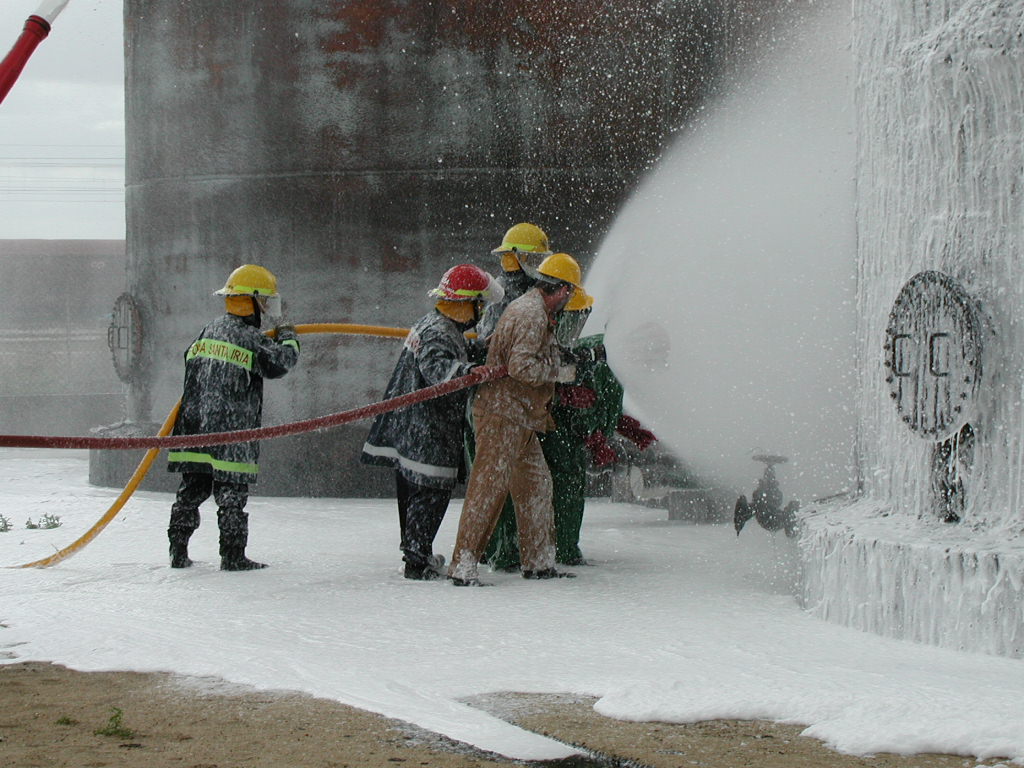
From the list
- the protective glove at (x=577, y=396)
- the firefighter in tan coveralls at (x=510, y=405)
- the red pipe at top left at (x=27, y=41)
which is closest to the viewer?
the red pipe at top left at (x=27, y=41)

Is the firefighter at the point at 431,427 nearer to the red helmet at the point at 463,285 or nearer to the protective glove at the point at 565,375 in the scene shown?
the red helmet at the point at 463,285

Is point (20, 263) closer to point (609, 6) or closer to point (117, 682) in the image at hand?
point (609, 6)

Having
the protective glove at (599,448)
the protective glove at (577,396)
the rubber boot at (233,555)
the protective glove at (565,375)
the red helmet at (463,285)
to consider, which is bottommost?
the rubber boot at (233,555)

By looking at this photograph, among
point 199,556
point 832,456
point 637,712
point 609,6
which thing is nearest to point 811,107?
point 609,6

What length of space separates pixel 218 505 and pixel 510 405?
5.29 ft

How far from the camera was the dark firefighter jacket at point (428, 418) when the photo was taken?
23.5 feet

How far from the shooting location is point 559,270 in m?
7.14

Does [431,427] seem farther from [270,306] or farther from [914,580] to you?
[914,580]

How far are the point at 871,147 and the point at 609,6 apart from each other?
507 centimetres

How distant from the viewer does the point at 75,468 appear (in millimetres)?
14180

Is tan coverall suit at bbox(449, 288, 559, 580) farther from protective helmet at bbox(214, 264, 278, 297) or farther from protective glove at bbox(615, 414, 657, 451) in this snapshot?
protective helmet at bbox(214, 264, 278, 297)

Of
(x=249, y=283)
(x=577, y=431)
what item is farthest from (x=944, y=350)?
(x=249, y=283)

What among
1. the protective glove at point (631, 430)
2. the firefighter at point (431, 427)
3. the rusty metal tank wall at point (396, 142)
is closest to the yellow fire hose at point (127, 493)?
the firefighter at point (431, 427)

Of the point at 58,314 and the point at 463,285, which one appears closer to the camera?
the point at 463,285
